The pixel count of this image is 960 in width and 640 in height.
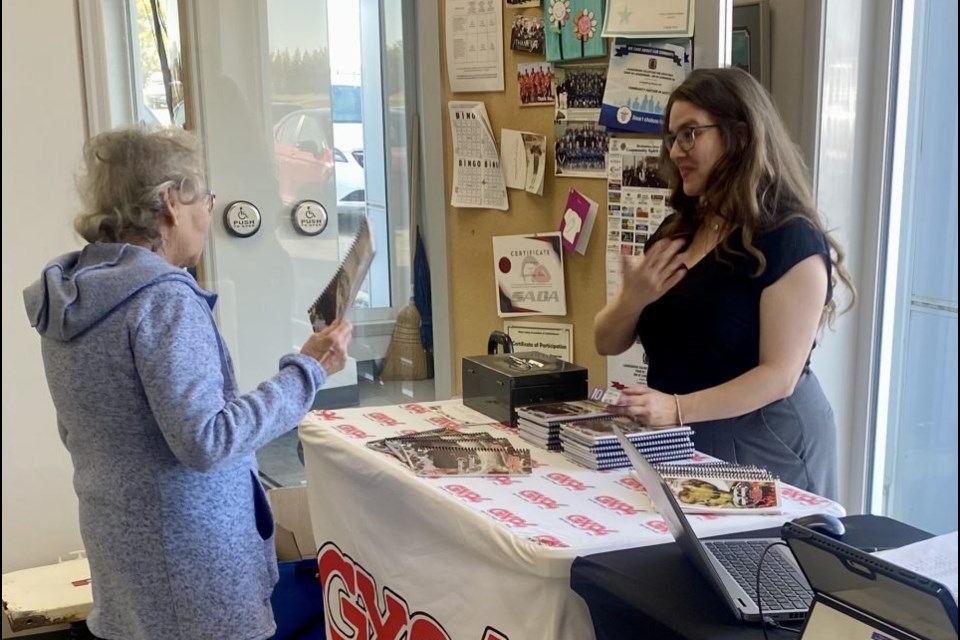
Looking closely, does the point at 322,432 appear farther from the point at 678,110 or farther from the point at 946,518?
the point at 946,518

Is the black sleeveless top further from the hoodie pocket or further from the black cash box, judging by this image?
the hoodie pocket

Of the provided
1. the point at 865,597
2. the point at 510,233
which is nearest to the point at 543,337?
the point at 510,233

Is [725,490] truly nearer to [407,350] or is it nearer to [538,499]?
[538,499]

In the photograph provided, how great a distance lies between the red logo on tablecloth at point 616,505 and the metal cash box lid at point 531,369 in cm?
44

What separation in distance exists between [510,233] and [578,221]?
12.0 inches

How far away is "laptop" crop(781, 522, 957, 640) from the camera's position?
796 millimetres

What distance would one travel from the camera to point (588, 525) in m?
1.35

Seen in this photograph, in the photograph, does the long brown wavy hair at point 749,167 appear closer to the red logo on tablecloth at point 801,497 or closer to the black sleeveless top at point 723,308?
the black sleeveless top at point 723,308

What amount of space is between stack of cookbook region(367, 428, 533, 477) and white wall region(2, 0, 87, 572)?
1.57 m

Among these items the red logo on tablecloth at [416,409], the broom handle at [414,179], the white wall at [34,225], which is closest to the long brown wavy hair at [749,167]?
the red logo on tablecloth at [416,409]

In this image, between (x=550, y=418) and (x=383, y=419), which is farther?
(x=383, y=419)

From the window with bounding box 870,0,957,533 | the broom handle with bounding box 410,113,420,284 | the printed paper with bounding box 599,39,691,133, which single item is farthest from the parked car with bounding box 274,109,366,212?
the window with bounding box 870,0,957,533

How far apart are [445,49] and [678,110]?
1261 mm

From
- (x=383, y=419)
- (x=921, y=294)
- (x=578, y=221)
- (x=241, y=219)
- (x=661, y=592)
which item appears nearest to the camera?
(x=661, y=592)
